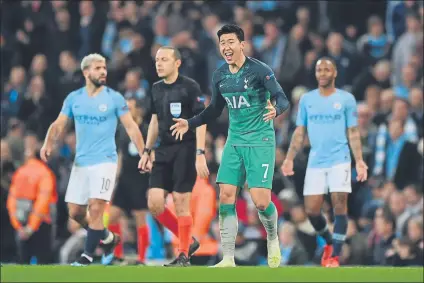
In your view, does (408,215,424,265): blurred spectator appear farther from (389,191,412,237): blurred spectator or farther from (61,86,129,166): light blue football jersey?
(61,86,129,166): light blue football jersey

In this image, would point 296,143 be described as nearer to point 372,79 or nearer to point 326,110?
point 326,110

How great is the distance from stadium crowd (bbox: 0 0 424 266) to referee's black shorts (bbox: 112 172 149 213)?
0.92ft

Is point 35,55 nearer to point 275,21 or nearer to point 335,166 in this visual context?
point 275,21

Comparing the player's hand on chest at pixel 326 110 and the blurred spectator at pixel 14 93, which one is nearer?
the player's hand on chest at pixel 326 110

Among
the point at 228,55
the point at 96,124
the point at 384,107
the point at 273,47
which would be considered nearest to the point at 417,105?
the point at 384,107

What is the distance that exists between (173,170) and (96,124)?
3.60ft

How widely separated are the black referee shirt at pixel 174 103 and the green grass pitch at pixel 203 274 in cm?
336

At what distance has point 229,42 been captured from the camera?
15383 millimetres

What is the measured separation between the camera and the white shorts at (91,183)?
17.4m

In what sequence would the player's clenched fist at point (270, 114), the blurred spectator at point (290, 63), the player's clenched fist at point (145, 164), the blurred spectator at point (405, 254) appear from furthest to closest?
the blurred spectator at point (290, 63), the blurred spectator at point (405, 254), the player's clenched fist at point (145, 164), the player's clenched fist at point (270, 114)

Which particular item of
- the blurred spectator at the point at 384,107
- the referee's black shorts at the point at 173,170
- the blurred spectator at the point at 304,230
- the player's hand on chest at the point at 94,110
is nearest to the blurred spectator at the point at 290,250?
the blurred spectator at the point at 304,230

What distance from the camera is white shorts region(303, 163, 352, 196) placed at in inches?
702

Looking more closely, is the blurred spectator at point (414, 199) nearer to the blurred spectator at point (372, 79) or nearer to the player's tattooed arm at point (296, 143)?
the blurred spectator at point (372, 79)

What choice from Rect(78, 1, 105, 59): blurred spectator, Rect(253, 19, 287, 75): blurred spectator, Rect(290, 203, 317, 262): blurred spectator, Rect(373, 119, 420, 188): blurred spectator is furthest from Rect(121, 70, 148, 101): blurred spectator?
Rect(373, 119, 420, 188): blurred spectator
